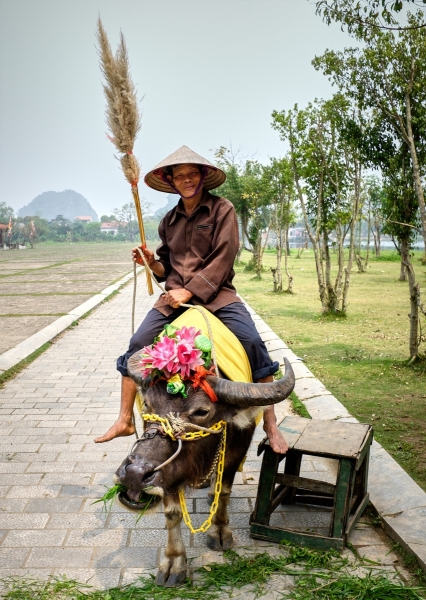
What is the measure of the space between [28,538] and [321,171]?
10412 mm

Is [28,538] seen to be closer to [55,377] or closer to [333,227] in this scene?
[55,377]

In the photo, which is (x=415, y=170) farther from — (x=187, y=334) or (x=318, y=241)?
(x=318, y=241)

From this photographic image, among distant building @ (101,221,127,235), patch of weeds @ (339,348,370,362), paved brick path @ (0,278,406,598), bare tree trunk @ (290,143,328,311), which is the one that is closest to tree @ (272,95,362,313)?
bare tree trunk @ (290,143,328,311)

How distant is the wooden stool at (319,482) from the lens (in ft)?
11.1

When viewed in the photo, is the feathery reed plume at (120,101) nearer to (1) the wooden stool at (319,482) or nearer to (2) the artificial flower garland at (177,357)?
(2) the artificial flower garland at (177,357)

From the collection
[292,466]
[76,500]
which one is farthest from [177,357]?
[76,500]

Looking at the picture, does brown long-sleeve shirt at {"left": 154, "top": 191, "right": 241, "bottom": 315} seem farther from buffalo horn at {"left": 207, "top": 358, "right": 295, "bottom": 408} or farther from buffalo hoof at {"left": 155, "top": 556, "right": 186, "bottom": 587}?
buffalo hoof at {"left": 155, "top": 556, "right": 186, "bottom": 587}

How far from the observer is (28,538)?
11.4 ft

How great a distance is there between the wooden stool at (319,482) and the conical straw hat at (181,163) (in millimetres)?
1856

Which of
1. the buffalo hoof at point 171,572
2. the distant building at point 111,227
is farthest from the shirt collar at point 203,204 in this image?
the distant building at point 111,227

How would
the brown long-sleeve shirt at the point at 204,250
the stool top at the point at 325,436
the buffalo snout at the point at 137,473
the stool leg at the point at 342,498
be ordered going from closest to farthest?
the buffalo snout at the point at 137,473 < the stool leg at the point at 342,498 < the stool top at the point at 325,436 < the brown long-sleeve shirt at the point at 204,250

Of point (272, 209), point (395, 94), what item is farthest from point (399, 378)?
point (272, 209)

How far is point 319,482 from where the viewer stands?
3.61m

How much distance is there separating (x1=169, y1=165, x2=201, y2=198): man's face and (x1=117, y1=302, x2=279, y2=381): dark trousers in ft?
2.72
